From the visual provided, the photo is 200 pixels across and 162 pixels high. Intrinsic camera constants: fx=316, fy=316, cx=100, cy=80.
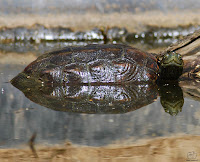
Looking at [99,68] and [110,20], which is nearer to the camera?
[99,68]

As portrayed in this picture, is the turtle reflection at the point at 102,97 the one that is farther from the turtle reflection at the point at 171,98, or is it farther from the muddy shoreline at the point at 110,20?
the muddy shoreline at the point at 110,20

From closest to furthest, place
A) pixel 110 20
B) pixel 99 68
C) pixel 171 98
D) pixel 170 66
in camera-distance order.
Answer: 1. pixel 171 98
2. pixel 170 66
3. pixel 99 68
4. pixel 110 20

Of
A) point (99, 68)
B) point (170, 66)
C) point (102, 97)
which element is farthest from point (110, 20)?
point (102, 97)

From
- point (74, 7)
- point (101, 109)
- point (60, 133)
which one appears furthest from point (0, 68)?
point (74, 7)

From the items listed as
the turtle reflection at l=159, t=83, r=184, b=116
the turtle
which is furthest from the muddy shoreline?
the turtle reflection at l=159, t=83, r=184, b=116

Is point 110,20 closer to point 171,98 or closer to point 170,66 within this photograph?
point 170,66

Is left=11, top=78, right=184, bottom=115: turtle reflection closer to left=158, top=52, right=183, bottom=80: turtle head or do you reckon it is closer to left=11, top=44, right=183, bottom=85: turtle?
left=11, top=44, right=183, bottom=85: turtle

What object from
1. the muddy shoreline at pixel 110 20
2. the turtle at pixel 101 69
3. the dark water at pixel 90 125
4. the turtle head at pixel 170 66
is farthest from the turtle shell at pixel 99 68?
the muddy shoreline at pixel 110 20
